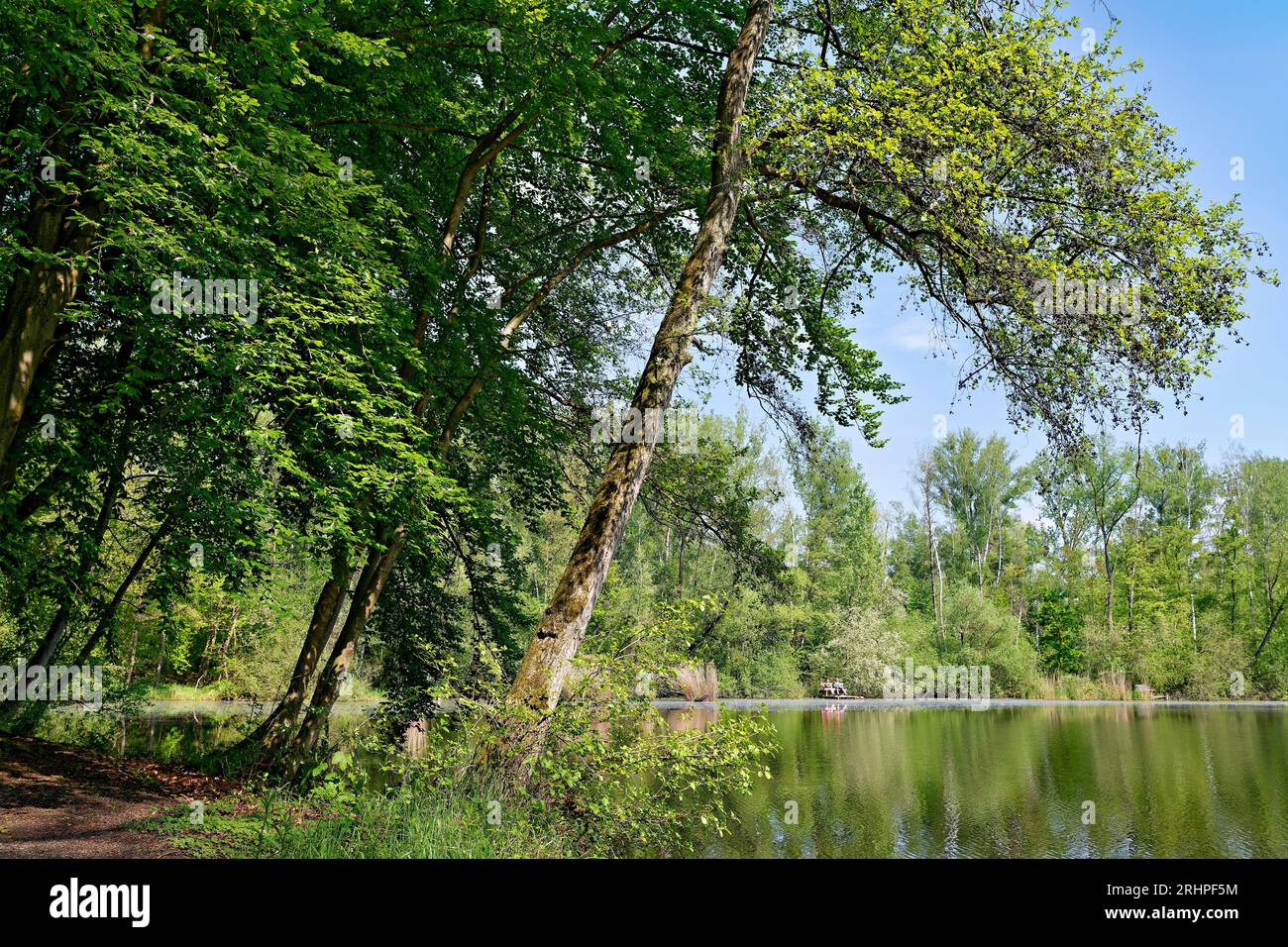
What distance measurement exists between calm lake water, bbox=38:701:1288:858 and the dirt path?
135 inches

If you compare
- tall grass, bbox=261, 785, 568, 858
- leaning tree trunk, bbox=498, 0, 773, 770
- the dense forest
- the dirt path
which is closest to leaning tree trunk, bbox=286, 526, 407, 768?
the dense forest

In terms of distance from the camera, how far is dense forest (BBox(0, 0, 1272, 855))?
6.65m

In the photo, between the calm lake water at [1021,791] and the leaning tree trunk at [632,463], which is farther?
the calm lake water at [1021,791]

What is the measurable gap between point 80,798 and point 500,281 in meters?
8.50

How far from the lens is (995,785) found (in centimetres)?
1678

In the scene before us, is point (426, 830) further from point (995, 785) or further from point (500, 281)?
point (995, 785)

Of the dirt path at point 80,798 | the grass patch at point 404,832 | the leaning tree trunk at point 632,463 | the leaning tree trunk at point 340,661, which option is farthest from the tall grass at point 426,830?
the leaning tree trunk at point 340,661

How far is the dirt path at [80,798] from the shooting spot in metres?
5.98

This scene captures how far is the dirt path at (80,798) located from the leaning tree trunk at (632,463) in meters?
2.61

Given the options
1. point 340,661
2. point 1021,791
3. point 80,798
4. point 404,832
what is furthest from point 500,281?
point 1021,791

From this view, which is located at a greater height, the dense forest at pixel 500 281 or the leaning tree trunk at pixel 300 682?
the dense forest at pixel 500 281

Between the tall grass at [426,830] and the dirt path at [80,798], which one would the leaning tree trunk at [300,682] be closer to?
the dirt path at [80,798]
